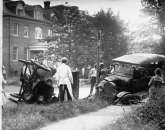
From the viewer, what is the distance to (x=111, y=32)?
4.47 m

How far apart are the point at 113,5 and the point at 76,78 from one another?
167 centimetres

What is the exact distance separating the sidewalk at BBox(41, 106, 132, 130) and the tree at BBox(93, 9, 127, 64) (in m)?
0.73

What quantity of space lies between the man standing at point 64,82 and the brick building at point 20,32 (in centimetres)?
100

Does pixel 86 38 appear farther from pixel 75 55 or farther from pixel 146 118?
pixel 146 118

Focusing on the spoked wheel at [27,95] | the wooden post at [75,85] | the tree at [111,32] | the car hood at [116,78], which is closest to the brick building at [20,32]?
the tree at [111,32]

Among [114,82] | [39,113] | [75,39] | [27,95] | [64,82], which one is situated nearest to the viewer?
[39,113]

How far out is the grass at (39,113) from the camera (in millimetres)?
3953

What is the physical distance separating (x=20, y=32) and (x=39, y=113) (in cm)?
100

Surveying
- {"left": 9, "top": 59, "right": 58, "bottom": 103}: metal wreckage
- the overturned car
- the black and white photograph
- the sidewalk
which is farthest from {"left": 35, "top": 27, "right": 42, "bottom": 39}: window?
the overturned car

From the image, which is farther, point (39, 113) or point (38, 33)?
point (38, 33)

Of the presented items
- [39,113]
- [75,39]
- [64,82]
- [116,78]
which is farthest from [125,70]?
[39,113]

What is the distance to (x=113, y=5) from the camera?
443cm

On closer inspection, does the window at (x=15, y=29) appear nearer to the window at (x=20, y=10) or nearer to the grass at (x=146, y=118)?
the window at (x=20, y=10)

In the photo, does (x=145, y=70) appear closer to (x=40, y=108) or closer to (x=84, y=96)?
(x=84, y=96)
